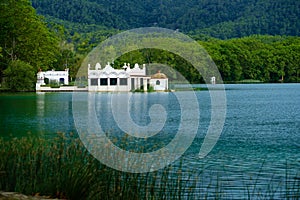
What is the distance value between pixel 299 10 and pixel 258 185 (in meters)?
112

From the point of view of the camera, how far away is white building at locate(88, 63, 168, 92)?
46.9 meters

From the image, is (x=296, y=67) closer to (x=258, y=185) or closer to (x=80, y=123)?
(x=80, y=123)

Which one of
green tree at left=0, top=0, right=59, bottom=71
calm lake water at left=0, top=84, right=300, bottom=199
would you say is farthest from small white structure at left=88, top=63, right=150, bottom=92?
calm lake water at left=0, top=84, right=300, bottom=199

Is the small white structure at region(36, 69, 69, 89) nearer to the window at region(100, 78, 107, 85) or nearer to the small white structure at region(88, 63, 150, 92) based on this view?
the small white structure at region(88, 63, 150, 92)

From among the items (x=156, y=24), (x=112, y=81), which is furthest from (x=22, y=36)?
(x=156, y=24)

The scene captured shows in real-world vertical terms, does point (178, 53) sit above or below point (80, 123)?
above

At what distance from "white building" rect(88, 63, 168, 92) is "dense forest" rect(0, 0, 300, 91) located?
521 cm

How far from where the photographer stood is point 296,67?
273 ft

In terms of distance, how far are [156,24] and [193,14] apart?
10.7 m

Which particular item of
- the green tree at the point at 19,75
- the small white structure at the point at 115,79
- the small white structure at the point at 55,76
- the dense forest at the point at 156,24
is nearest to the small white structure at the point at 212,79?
the dense forest at the point at 156,24

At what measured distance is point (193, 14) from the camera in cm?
12569

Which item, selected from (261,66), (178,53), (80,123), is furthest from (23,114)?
(261,66)

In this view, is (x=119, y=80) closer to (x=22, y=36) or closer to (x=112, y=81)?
(x=112, y=81)

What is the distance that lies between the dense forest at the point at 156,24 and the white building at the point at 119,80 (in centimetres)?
521
